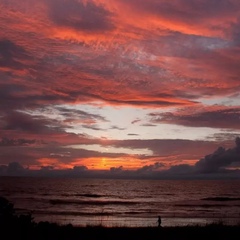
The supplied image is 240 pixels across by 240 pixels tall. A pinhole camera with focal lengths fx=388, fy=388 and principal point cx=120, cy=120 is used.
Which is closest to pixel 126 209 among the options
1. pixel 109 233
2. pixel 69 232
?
pixel 109 233

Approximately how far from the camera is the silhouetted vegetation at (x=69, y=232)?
21516 millimetres

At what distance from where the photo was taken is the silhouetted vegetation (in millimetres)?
21516

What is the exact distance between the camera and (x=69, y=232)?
24.8m

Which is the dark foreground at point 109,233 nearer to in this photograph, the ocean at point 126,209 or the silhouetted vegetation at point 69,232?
the silhouetted vegetation at point 69,232

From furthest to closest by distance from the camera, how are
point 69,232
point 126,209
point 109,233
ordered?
point 126,209, point 109,233, point 69,232

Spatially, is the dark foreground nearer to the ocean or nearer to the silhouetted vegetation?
the silhouetted vegetation

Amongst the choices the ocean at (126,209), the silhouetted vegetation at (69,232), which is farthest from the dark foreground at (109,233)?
the ocean at (126,209)

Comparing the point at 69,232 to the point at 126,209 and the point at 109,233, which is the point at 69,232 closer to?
the point at 109,233

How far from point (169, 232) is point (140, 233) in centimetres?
202

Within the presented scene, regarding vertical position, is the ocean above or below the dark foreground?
below

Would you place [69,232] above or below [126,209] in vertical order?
above

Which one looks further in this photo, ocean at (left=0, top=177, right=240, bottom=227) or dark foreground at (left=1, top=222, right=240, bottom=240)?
ocean at (left=0, top=177, right=240, bottom=227)

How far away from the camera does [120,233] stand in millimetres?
25688

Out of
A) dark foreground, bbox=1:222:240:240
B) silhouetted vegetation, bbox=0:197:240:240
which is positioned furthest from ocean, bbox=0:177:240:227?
dark foreground, bbox=1:222:240:240
